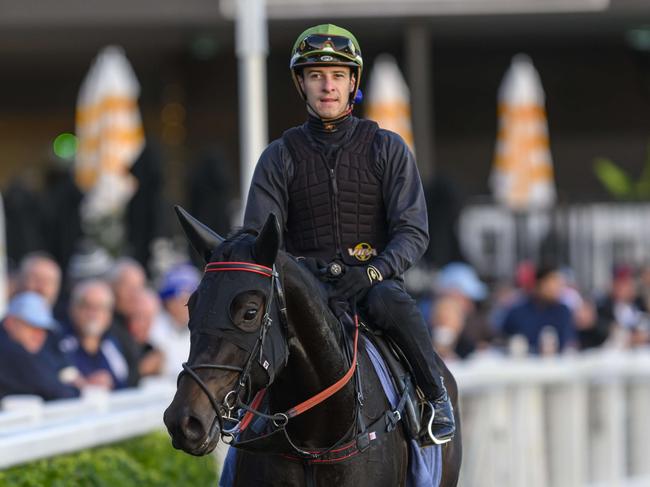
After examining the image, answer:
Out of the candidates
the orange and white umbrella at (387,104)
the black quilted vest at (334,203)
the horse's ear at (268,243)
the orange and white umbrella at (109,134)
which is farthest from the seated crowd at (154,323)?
the orange and white umbrella at (387,104)

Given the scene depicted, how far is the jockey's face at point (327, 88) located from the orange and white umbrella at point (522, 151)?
1504cm

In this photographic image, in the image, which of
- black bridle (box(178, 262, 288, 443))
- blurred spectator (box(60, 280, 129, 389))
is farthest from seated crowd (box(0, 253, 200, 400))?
black bridle (box(178, 262, 288, 443))

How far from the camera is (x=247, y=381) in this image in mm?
4477

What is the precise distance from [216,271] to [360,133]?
Result: 119 centimetres

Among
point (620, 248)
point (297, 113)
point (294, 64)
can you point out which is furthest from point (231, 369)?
point (297, 113)

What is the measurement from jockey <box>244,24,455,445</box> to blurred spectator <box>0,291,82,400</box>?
2.70 metres

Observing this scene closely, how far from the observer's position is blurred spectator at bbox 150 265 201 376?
32.0 ft

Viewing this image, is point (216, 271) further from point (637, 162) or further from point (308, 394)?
point (637, 162)

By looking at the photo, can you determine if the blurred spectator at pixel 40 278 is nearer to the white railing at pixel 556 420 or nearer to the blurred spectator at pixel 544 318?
the white railing at pixel 556 420

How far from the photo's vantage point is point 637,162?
97.3 feet

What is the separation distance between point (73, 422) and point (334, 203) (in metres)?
1.97

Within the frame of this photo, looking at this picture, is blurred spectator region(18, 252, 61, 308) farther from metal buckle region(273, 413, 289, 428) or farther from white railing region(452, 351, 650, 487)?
metal buckle region(273, 413, 289, 428)

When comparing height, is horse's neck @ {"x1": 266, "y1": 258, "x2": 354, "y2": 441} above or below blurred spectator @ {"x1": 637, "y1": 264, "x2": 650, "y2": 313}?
above

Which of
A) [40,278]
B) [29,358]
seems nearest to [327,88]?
[29,358]
